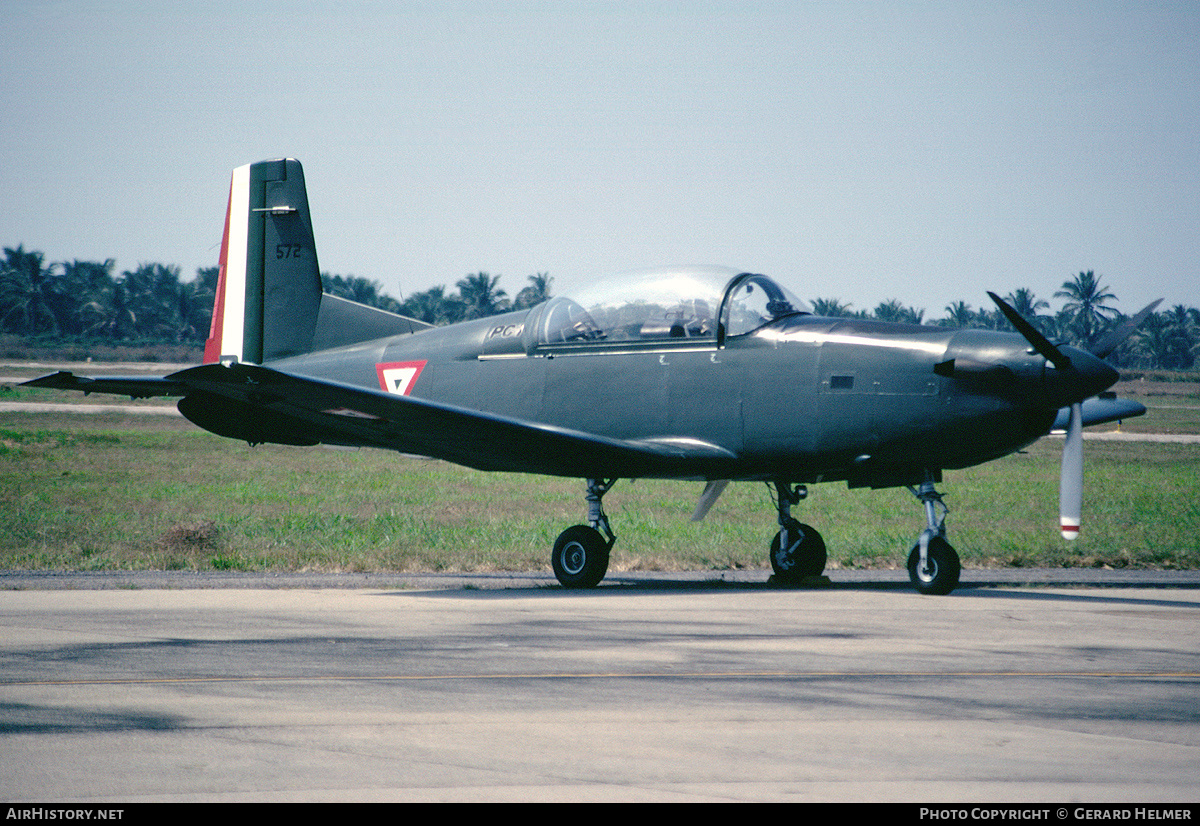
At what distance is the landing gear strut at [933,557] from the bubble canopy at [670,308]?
236 centimetres

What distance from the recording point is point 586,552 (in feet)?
40.1

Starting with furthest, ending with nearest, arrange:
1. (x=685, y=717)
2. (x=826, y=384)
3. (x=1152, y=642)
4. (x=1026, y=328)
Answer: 1. (x=826, y=384)
2. (x=1026, y=328)
3. (x=1152, y=642)
4. (x=685, y=717)

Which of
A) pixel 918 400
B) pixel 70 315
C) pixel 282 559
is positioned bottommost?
pixel 282 559

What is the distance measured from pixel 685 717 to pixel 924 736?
43.3 inches

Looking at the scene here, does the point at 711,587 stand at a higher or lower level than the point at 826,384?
lower

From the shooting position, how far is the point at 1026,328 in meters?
10.1

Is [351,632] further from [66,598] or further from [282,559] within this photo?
[282,559]

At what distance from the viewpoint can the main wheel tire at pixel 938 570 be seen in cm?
1071

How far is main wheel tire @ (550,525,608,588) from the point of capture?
12180mm

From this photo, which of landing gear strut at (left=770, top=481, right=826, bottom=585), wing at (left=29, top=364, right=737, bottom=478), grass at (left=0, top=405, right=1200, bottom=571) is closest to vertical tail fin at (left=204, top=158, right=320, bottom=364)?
wing at (left=29, top=364, right=737, bottom=478)

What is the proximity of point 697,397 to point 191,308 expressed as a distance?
12979 centimetres

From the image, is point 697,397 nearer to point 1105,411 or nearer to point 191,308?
point 1105,411

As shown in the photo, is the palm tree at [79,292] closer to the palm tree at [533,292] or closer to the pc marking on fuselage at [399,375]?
the palm tree at [533,292]

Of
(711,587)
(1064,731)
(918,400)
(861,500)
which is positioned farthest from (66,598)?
(861,500)
